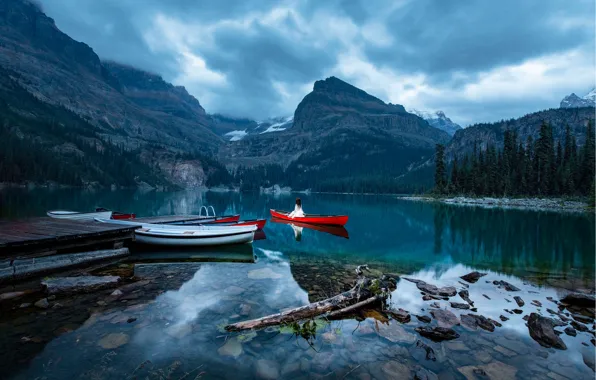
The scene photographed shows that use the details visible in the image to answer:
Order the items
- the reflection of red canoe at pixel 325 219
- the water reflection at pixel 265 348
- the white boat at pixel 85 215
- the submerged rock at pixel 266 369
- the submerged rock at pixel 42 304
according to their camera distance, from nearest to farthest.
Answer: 1. the submerged rock at pixel 266 369
2. the water reflection at pixel 265 348
3. the submerged rock at pixel 42 304
4. the white boat at pixel 85 215
5. the reflection of red canoe at pixel 325 219

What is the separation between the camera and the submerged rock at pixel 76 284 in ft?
37.9

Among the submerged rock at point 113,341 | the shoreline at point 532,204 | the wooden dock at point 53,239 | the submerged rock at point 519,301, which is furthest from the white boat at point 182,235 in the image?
the shoreline at point 532,204

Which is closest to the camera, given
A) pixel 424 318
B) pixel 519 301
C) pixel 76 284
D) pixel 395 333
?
pixel 395 333

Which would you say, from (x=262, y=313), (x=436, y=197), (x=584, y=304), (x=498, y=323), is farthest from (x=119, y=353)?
(x=436, y=197)

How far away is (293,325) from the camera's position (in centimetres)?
934

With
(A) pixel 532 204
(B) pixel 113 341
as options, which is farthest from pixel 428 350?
(A) pixel 532 204

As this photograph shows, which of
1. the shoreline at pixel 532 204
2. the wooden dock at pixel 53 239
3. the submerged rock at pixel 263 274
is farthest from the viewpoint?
the shoreline at pixel 532 204

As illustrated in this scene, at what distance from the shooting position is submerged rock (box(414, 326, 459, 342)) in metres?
9.22

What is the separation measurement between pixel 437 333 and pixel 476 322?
222 centimetres

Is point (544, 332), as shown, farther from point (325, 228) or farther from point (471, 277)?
point (325, 228)

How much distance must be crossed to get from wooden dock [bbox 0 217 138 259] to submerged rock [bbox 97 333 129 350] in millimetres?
9189

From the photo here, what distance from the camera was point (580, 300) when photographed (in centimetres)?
1239

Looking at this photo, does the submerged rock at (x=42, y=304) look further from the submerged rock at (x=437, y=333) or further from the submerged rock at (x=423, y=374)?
the submerged rock at (x=437, y=333)

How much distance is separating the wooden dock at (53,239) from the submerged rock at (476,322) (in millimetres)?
19370
